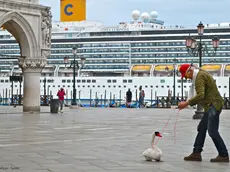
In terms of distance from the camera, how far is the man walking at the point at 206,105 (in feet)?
28.6

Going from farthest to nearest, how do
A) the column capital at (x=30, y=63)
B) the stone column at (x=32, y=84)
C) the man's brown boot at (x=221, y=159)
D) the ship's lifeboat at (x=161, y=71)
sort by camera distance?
the ship's lifeboat at (x=161, y=71), the stone column at (x=32, y=84), the column capital at (x=30, y=63), the man's brown boot at (x=221, y=159)

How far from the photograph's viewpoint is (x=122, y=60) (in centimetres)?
8512

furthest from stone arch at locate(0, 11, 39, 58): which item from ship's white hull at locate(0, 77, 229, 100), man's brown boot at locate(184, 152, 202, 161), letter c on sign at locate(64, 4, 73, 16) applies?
ship's white hull at locate(0, 77, 229, 100)

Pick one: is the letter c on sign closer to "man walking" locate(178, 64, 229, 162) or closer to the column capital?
the column capital

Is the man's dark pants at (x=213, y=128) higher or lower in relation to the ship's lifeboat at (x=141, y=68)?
lower

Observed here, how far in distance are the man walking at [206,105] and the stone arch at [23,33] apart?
16.6 meters

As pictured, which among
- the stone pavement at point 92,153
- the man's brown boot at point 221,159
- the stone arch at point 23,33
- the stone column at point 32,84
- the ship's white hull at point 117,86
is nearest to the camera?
the stone pavement at point 92,153

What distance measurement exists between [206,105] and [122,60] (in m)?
76.4

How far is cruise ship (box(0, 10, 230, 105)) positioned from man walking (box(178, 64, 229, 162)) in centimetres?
6806

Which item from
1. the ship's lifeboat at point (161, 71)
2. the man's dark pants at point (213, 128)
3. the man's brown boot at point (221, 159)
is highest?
the ship's lifeboat at point (161, 71)

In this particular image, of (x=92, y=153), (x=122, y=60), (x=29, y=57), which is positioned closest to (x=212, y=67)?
(x=122, y=60)

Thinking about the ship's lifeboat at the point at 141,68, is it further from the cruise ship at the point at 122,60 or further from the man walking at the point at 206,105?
the man walking at the point at 206,105

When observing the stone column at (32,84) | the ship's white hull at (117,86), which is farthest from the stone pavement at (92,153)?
the ship's white hull at (117,86)

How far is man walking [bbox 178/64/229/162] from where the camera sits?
28.6 feet
